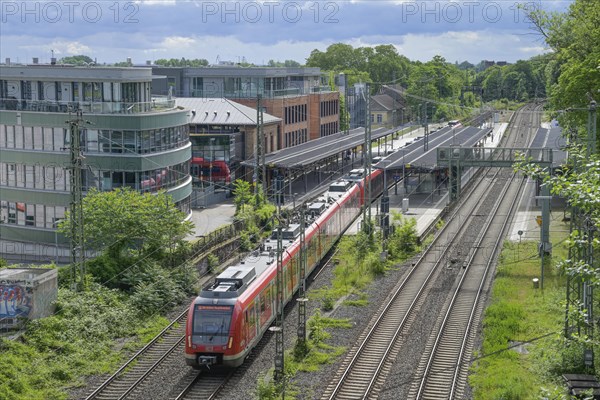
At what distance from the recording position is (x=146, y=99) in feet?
143

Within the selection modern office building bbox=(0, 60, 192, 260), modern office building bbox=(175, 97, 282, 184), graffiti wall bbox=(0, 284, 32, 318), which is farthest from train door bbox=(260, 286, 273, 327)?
modern office building bbox=(175, 97, 282, 184)

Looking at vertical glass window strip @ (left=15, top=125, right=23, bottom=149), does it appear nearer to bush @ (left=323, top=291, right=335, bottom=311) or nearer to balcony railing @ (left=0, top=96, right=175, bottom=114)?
balcony railing @ (left=0, top=96, right=175, bottom=114)

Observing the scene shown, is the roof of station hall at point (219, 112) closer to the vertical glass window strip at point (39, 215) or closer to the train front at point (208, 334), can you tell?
the vertical glass window strip at point (39, 215)

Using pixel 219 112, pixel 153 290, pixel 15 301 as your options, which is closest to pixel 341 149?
pixel 219 112

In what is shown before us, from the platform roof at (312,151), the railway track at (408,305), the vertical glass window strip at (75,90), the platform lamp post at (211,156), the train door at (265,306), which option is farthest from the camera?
the platform lamp post at (211,156)

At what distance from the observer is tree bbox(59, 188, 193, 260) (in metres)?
33.1

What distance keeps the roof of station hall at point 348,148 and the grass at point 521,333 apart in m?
20.1

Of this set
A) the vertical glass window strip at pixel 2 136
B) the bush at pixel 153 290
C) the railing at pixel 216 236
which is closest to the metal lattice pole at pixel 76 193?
the bush at pixel 153 290

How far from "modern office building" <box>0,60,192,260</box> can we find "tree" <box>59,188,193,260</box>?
7.04 meters

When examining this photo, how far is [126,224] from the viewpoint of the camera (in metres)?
33.5

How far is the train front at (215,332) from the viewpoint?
24047mm

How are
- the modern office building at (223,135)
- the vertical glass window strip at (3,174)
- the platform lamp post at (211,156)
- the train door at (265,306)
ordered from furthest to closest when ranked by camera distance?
1. the modern office building at (223,135)
2. the platform lamp post at (211,156)
3. the vertical glass window strip at (3,174)
4. the train door at (265,306)

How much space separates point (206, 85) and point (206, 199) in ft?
66.4

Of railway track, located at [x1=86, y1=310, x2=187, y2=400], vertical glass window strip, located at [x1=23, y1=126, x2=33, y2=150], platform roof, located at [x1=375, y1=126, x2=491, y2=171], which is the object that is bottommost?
railway track, located at [x1=86, y1=310, x2=187, y2=400]
